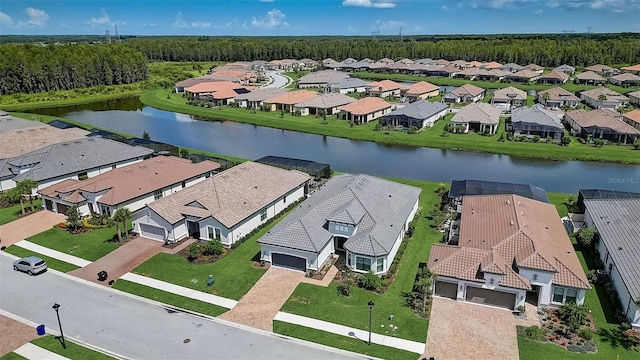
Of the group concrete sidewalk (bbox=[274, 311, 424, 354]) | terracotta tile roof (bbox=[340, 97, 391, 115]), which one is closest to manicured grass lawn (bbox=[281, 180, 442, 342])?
concrete sidewalk (bbox=[274, 311, 424, 354])

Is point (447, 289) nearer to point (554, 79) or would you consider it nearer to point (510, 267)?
point (510, 267)

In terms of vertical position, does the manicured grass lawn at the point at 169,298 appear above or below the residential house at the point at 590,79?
below

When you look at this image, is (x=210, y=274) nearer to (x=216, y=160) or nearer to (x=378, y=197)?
(x=378, y=197)

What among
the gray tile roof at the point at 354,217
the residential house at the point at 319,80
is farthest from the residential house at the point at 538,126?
the residential house at the point at 319,80

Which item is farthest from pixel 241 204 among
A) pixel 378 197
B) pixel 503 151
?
pixel 503 151

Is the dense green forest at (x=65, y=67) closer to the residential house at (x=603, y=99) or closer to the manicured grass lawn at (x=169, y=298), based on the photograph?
the manicured grass lawn at (x=169, y=298)

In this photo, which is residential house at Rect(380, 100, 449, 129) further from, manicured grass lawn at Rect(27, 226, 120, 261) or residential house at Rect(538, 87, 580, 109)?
manicured grass lawn at Rect(27, 226, 120, 261)
